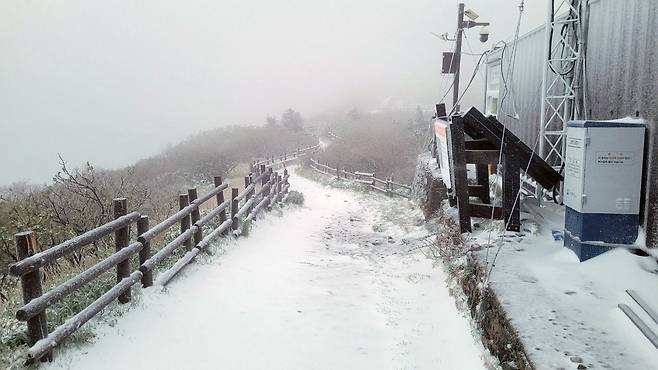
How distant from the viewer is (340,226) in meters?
13.5

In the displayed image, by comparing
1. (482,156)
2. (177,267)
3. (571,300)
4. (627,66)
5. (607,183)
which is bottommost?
(177,267)

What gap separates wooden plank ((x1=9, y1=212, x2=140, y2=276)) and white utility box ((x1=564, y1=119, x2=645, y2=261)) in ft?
17.7

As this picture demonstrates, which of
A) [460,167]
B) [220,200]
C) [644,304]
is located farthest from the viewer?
[220,200]

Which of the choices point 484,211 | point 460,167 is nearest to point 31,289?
point 460,167

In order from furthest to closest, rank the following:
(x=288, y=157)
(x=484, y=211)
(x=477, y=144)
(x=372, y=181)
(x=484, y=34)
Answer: (x=288, y=157) < (x=372, y=181) < (x=484, y=34) < (x=477, y=144) < (x=484, y=211)

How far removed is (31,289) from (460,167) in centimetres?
582

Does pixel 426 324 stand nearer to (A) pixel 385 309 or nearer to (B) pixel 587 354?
(A) pixel 385 309

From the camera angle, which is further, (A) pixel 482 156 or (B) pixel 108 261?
(A) pixel 482 156

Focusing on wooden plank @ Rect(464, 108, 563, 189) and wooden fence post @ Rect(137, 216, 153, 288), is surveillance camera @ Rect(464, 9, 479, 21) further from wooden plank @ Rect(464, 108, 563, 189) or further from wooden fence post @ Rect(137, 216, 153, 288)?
wooden fence post @ Rect(137, 216, 153, 288)

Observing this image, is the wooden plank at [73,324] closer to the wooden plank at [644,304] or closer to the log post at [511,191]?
the wooden plank at [644,304]

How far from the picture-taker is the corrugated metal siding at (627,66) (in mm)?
5473

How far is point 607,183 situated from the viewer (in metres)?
5.64

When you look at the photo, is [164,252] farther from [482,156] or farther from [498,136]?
[498,136]

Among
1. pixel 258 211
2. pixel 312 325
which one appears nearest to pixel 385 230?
pixel 258 211
